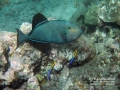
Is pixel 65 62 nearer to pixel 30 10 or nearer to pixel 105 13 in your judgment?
pixel 105 13

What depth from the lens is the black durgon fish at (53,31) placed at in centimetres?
279

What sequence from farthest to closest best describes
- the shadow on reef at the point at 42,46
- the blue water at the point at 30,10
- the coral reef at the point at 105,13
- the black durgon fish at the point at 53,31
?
the blue water at the point at 30,10, the coral reef at the point at 105,13, the shadow on reef at the point at 42,46, the black durgon fish at the point at 53,31

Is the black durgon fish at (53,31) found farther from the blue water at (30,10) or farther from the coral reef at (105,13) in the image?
the blue water at (30,10)

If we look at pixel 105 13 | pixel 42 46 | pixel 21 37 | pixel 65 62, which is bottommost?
pixel 65 62

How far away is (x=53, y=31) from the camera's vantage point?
9.34 feet

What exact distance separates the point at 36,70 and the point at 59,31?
0.97 metres

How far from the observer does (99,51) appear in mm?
4172

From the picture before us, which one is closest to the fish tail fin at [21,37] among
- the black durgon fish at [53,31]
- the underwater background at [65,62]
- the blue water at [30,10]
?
the black durgon fish at [53,31]

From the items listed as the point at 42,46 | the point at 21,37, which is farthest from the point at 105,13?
the point at 21,37

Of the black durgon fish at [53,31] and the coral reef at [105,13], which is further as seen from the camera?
the coral reef at [105,13]

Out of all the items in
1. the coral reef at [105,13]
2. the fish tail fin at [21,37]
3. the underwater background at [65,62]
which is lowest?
the underwater background at [65,62]

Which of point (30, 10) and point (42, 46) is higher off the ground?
point (30, 10)

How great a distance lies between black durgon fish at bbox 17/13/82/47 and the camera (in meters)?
2.79

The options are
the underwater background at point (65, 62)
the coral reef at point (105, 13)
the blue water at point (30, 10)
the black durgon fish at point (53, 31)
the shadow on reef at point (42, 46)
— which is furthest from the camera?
the blue water at point (30, 10)
